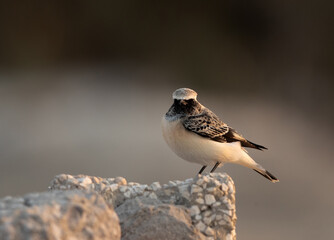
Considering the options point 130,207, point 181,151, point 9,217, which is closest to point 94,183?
point 130,207

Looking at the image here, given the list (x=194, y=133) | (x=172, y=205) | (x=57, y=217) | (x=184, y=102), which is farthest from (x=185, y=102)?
(x=57, y=217)

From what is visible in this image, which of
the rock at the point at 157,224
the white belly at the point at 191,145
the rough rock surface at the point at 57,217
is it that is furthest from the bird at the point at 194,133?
the rough rock surface at the point at 57,217

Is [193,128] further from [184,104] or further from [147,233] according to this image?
[147,233]

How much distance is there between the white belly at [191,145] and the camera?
275 centimetres

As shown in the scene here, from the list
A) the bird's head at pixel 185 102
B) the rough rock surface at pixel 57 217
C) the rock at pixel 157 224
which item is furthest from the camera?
the bird's head at pixel 185 102

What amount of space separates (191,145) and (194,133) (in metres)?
0.06

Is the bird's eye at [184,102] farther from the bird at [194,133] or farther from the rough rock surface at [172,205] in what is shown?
the rough rock surface at [172,205]

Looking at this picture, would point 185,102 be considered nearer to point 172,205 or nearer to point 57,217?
point 172,205

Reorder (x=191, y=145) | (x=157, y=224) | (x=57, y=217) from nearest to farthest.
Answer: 1. (x=57, y=217)
2. (x=157, y=224)
3. (x=191, y=145)

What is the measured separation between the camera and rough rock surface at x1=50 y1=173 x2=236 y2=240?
6.42 feet

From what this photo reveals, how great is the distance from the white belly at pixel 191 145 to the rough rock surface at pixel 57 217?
3.73ft

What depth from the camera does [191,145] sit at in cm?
276

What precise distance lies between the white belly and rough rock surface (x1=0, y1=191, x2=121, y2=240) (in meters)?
1.14

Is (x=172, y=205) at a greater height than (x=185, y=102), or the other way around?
(x=185, y=102)
